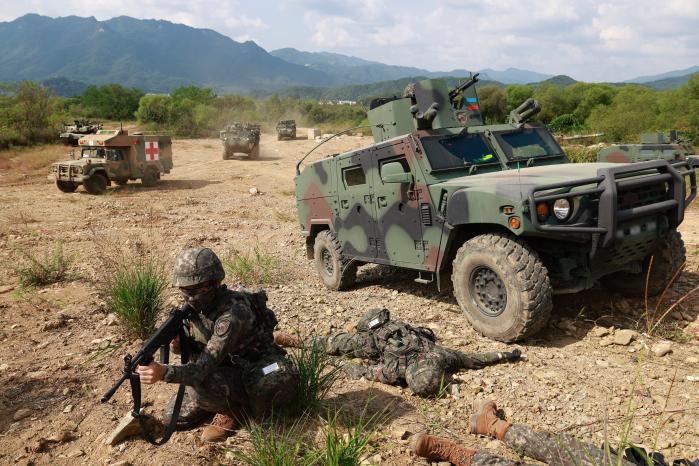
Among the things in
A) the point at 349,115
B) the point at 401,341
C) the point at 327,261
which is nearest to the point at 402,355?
the point at 401,341

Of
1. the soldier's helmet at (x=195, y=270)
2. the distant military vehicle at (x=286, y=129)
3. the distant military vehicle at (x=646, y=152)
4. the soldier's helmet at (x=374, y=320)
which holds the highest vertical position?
the distant military vehicle at (x=286, y=129)

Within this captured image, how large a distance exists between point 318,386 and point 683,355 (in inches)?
106

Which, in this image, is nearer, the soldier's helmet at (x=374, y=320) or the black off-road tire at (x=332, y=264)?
the soldier's helmet at (x=374, y=320)

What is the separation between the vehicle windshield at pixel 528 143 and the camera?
5777 mm

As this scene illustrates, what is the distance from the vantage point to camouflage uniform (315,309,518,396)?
388 cm

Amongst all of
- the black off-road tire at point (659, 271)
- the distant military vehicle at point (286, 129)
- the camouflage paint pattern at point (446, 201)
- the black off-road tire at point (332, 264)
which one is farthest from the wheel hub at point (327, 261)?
the distant military vehicle at point (286, 129)

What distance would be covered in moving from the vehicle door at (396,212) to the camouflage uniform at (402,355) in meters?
1.14

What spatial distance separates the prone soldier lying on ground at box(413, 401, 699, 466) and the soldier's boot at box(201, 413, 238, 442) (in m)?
1.16

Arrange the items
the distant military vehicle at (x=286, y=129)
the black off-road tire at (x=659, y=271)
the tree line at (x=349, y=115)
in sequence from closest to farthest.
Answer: the black off-road tire at (x=659, y=271)
the tree line at (x=349, y=115)
the distant military vehicle at (x=286, y=129)

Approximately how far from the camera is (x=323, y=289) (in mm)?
7082

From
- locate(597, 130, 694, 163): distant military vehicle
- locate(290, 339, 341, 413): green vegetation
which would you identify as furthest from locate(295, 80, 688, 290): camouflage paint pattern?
locate(597, 130, 694, 163): distant military vehicle

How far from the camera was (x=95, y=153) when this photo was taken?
1564cm

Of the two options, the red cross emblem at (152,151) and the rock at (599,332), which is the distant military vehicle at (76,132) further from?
the rock at (599,332)

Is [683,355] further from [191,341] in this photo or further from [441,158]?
[191,341]
